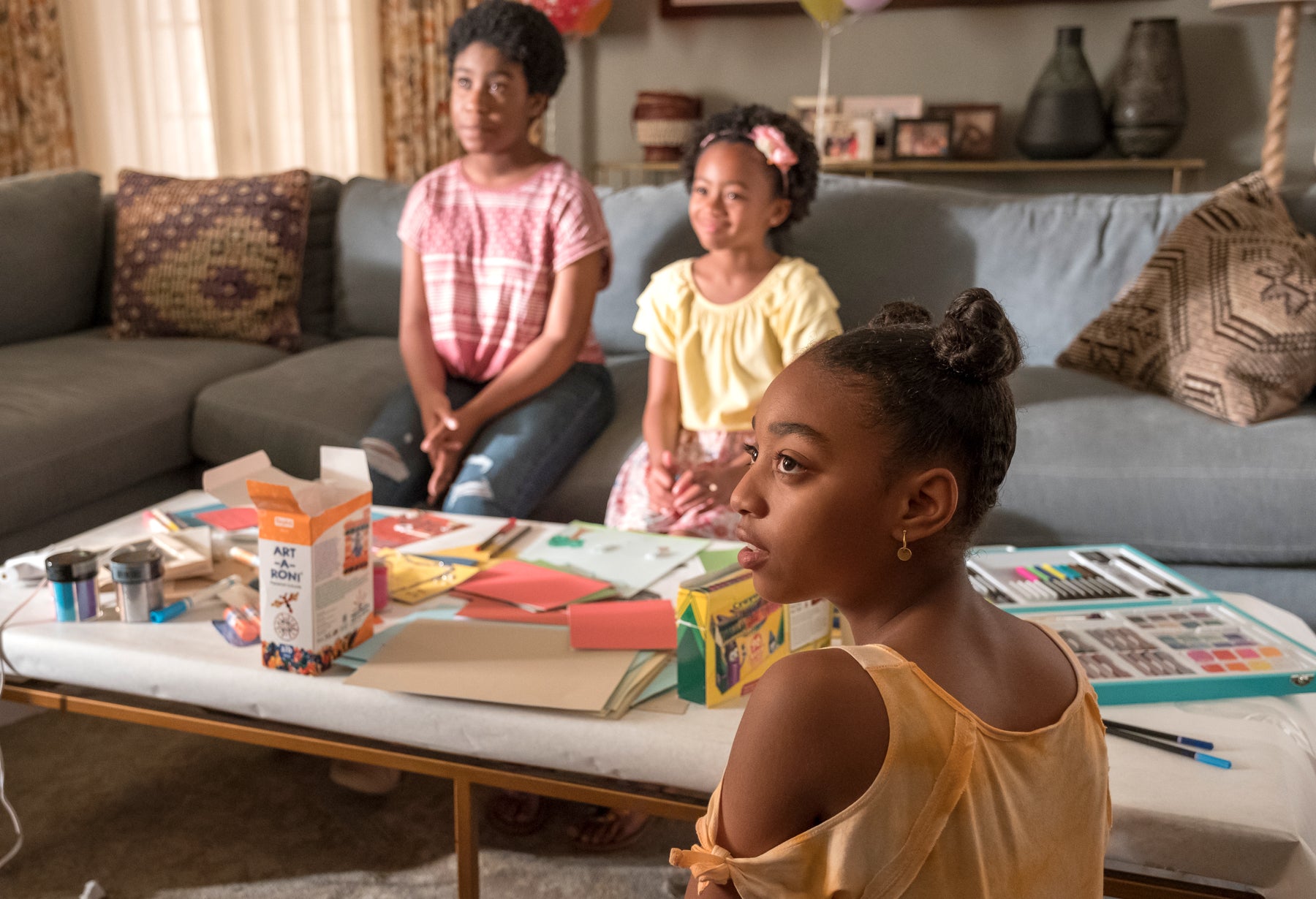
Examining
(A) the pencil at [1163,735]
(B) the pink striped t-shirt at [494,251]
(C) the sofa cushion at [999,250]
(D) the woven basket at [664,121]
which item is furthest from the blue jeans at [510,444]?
(D) the woven basket at [664,121]

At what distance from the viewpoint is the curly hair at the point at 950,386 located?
0.63 meters

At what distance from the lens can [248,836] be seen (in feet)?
4.80

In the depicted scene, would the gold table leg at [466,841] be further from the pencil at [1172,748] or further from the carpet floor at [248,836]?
the pencil at [1172,748]

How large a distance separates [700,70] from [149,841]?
12.0 ft

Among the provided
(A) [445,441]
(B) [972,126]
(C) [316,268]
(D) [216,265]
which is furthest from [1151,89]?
(D) [216,265]

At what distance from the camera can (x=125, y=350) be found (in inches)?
96.5

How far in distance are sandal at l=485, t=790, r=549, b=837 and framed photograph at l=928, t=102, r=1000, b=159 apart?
3.27 m

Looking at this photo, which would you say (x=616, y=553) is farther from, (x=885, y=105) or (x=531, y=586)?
(x=885, y=105)

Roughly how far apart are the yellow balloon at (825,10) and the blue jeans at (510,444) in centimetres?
216

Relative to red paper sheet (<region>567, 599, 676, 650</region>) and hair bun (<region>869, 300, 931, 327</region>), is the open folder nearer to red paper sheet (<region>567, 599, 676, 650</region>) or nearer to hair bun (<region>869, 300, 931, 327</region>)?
red paper sheet (<region>567, 599, 676, 650</region>)

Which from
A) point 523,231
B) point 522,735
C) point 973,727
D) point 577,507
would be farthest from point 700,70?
point 973,727

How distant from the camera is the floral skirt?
5.90ft

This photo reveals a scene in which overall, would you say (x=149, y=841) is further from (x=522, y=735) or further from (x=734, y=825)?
(x=734, y=825)

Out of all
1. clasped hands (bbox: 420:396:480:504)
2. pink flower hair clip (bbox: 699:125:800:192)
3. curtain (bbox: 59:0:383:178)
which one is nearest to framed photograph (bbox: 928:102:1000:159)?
curtain (bbox: 59:0:383:178)
